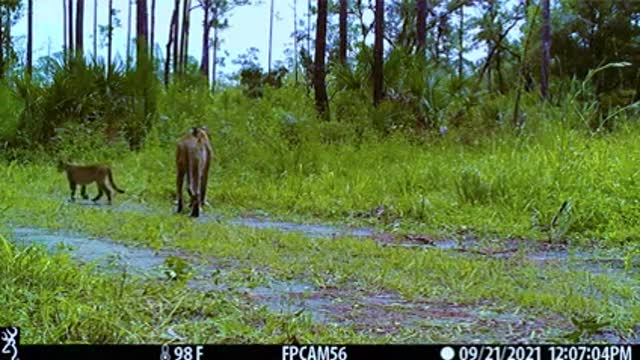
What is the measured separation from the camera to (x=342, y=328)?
119 cm

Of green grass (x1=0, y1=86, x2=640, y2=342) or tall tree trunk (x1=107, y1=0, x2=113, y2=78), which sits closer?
green grass (x1=0, y1=86, x2=640, y2=342)

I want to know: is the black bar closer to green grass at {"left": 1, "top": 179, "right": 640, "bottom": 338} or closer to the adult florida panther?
green grass at {"left": 1, "top": 179, "right": 640, "bottom": 338}

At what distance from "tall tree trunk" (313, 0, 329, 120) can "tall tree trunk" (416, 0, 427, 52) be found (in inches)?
41.4

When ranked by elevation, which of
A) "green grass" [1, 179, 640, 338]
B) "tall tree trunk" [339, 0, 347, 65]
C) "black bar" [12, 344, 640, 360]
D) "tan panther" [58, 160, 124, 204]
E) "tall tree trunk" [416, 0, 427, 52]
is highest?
"tall tree trunk" [416, 0, 427, 52]

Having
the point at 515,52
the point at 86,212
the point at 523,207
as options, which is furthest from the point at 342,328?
the point at 515,52

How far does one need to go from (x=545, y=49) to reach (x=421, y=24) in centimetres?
212

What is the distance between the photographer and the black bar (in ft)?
3.41

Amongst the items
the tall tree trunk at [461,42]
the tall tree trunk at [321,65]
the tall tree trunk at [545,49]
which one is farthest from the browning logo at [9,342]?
the tall tree trunk at [461,42]

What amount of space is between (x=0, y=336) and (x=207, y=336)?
0.88 ft

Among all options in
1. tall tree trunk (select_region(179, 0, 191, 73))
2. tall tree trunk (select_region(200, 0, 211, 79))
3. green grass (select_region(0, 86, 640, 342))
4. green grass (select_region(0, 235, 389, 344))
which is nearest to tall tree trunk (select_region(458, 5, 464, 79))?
green grass (select_region(0, 86, 640, 342))

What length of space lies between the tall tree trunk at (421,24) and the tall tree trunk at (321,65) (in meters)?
1.05

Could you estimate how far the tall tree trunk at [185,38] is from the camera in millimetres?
A: 1768

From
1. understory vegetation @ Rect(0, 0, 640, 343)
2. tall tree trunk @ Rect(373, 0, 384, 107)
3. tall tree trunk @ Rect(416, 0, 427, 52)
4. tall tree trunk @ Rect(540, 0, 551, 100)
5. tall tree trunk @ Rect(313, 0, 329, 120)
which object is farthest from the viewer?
tall tree trunk @ Rect(416, 0, 427, 52)

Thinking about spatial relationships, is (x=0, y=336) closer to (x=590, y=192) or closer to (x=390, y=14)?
(x=590, y=192)
